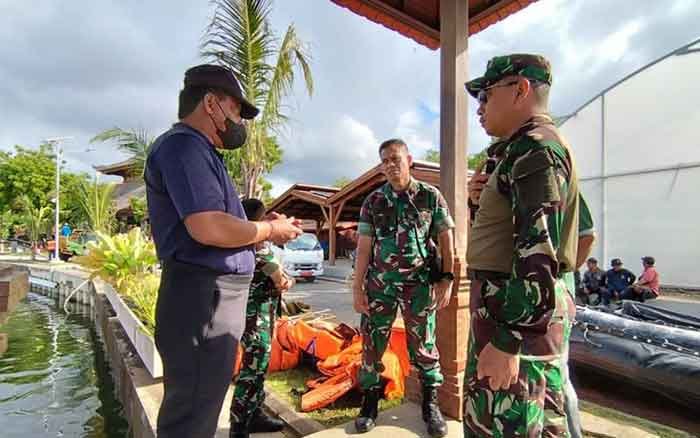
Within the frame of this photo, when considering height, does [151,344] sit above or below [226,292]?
below

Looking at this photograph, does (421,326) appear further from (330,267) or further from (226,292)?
(330,267)

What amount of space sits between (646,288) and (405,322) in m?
8.56

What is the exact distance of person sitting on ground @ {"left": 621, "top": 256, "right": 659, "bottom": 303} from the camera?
8555 millimetres

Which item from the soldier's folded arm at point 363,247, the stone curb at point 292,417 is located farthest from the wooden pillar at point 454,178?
the stone curb at point 292,417

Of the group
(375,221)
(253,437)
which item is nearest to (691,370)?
(375,221)

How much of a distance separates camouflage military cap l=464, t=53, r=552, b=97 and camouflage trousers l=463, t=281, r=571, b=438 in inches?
30.5

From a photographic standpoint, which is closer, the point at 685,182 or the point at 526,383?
the point at 526,383

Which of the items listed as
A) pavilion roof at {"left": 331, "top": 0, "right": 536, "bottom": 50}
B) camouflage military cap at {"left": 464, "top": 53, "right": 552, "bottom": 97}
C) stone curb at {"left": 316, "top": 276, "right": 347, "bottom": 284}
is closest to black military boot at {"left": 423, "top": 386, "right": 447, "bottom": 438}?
camouflage military cap at {"left": 464, "top": 53, "right": 552, "bottom": 97}

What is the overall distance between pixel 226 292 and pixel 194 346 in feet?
0.73

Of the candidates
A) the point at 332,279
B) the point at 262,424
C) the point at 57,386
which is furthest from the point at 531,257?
the point at 332,279

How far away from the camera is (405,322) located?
2617 millimetres

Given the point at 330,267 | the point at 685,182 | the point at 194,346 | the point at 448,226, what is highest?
the point at 685,182

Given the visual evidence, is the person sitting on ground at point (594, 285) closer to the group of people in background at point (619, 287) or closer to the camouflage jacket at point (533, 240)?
the group of people in background at point (619, 287)

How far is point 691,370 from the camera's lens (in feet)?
11.6
